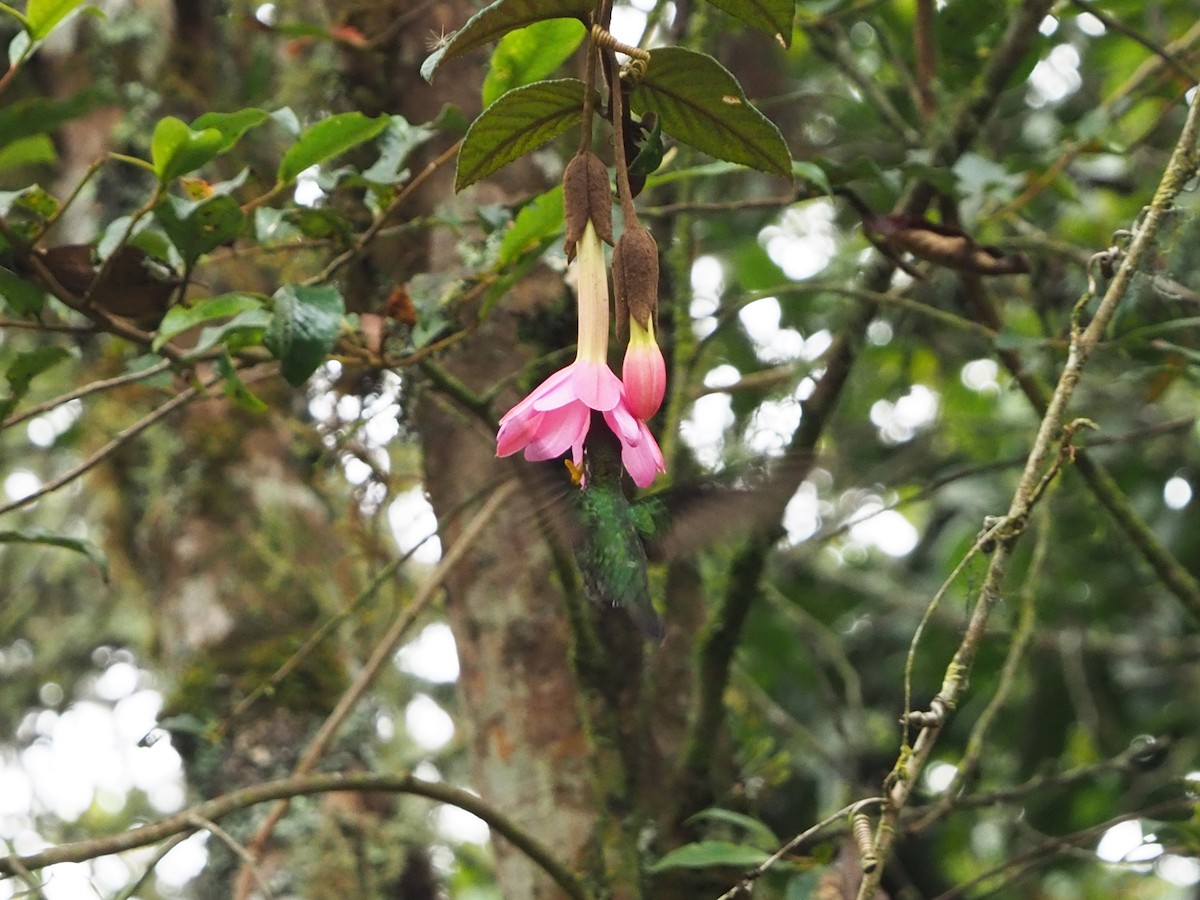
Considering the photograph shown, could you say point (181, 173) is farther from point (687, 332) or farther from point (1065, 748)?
point (1065, 748)

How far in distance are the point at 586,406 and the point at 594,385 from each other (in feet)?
0.04

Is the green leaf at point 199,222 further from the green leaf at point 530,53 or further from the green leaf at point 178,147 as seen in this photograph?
the green leaf at point 530,53

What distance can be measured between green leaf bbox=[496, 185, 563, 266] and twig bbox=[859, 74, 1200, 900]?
477mm

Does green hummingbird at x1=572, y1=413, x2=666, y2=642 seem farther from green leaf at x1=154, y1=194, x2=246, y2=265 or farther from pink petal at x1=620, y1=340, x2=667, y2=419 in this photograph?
green leaf at x1=154, y1=194, x2=246, y2=265

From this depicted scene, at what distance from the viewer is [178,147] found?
110 cm

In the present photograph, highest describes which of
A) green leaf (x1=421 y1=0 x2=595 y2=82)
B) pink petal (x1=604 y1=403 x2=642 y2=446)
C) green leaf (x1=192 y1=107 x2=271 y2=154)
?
green leaf (x1=192 y1=107 x2=271 y2=154)

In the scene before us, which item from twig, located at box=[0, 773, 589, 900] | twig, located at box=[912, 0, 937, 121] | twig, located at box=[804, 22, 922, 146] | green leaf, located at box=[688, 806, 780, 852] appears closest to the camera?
twig, located at box=[0, 773, 589, 900]

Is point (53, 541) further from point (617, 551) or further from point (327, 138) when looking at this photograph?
point (617, 551)

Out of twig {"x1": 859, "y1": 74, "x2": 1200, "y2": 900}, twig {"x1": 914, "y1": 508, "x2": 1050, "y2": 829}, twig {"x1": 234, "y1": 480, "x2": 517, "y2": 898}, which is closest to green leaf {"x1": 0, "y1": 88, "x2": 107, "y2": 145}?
twig {"x1": 234, "y1": 480, "x2": 517, "y2": 898}

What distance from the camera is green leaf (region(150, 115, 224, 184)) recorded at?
110cm

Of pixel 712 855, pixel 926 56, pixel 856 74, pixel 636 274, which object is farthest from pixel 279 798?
pixel 856 74

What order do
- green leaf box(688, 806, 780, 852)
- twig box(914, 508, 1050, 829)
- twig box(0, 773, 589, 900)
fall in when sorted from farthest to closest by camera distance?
twig box(914, 508, 1050, 829) < green leaf box(688, 806, 780, 852) < twig box(0, 773, 589, 900)

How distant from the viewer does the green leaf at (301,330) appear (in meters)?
1.08

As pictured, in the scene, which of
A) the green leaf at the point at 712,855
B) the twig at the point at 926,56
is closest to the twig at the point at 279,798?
the green leaf at the point at 712,855
